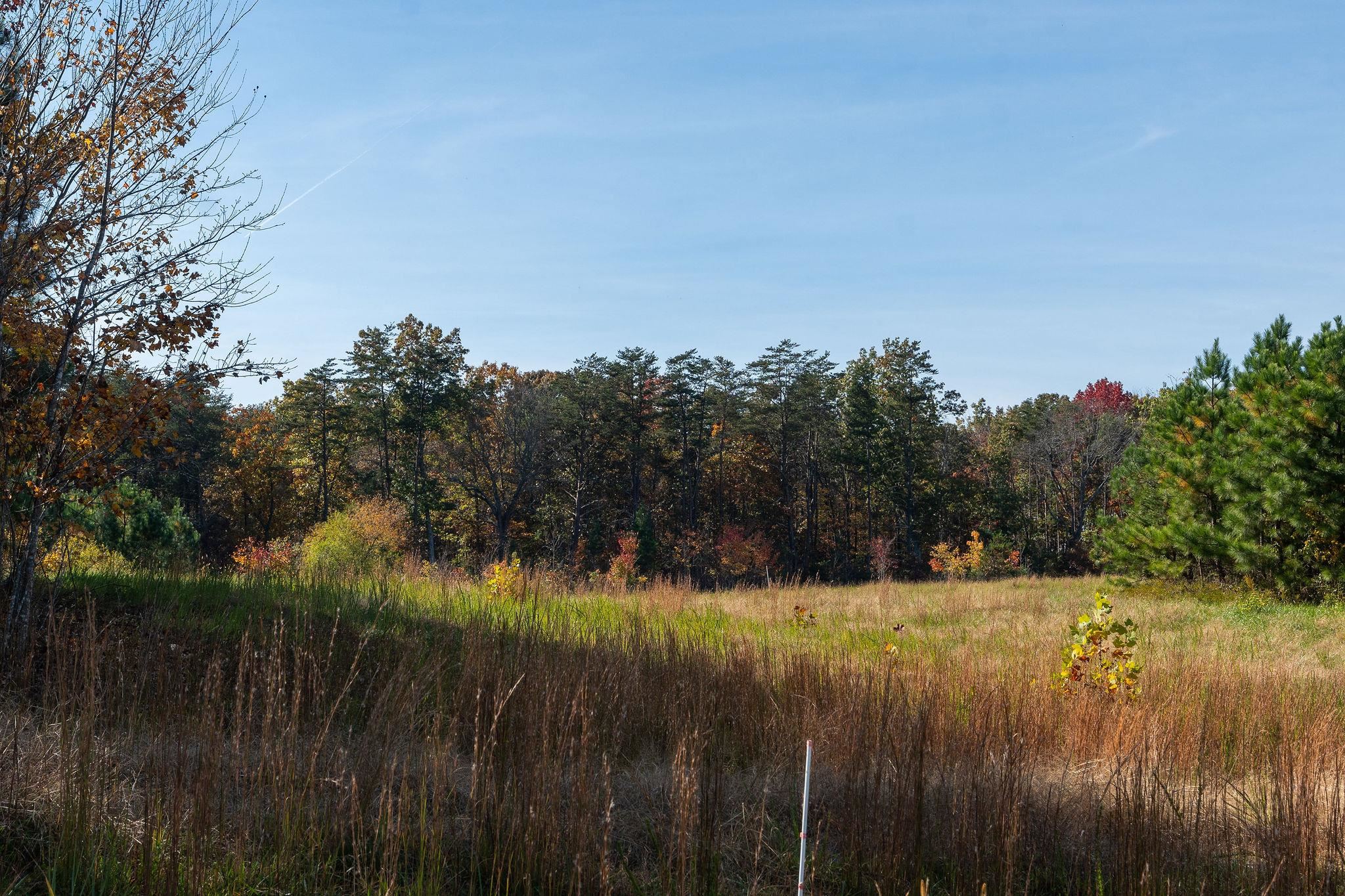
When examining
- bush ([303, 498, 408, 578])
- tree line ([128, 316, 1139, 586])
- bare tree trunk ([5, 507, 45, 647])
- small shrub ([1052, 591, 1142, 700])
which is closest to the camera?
small shrub ([1052, 591, 1142, 700])

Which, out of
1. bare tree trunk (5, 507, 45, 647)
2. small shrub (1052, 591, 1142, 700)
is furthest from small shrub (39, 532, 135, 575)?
small shrub (1052, 591, 1142, 700)

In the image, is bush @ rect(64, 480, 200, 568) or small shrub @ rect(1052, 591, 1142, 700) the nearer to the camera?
small shrub @ rect(1052, 591, 1142, 700)

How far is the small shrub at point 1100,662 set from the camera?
618 centimetres

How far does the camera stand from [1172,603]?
1439 cm

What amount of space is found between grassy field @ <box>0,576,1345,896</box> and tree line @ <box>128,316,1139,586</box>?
30512mm

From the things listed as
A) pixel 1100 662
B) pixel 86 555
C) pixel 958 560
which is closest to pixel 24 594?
pixel 1100 662

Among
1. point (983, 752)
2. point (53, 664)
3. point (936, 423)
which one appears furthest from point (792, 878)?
point (936, 423)

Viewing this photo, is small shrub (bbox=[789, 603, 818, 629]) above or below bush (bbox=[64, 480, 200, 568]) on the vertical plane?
below

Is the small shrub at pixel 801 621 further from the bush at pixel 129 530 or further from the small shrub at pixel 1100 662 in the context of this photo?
the bush at pixel 129 530

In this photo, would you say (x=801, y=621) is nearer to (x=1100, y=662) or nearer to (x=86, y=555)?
(x=1100, y=662)

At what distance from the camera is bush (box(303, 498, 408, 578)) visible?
Answer: 41.9 ft

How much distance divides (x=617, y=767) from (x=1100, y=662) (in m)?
3.71

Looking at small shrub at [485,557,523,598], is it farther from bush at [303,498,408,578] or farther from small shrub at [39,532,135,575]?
small shrub at [39,532,135,575]

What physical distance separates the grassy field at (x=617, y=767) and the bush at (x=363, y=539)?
4.86 metres
